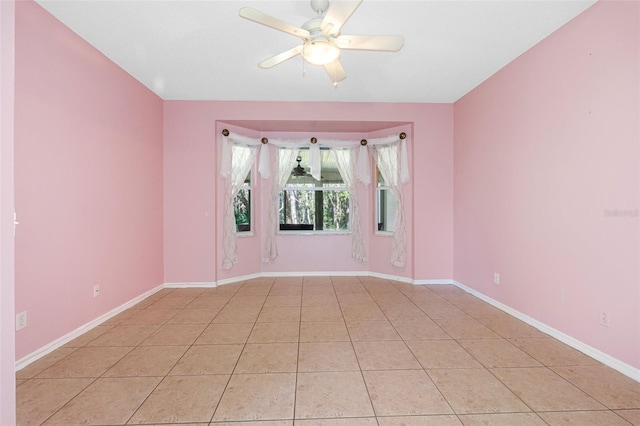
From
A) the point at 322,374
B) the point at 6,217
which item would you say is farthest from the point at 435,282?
the point at 6,217

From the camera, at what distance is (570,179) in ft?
7.58

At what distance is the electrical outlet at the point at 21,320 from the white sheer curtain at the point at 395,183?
4.10 metres

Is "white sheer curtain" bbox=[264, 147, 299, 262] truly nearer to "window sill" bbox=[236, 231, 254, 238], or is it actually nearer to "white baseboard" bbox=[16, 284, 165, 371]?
"window sill" bbox=[236, 231, 254, 238]

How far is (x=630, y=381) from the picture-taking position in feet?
6.07

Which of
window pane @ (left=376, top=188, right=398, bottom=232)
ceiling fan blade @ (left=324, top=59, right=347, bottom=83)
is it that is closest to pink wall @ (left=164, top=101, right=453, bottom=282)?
window pane @ (left=376, top=188, right=398, bottom=232)

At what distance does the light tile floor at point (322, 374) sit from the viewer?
158cm

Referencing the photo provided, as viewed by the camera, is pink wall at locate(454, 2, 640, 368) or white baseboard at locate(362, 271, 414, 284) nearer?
pink wall at locate(454, 2, 640, 368)

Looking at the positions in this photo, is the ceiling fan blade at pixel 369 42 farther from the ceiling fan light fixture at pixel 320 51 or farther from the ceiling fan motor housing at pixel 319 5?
the ceiling fan motor housing at pixel 319 5

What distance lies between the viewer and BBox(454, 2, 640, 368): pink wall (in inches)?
75.6

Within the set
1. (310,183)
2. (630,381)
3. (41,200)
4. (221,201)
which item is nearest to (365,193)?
(310,183)

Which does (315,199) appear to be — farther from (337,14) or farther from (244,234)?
(337,14)

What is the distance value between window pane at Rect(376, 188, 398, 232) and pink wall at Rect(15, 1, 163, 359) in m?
3.51

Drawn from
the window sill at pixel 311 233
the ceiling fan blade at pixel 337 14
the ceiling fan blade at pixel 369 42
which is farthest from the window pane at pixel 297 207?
the ceiling fan blade at pixel 337 14

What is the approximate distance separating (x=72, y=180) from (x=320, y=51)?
7.98 feet
